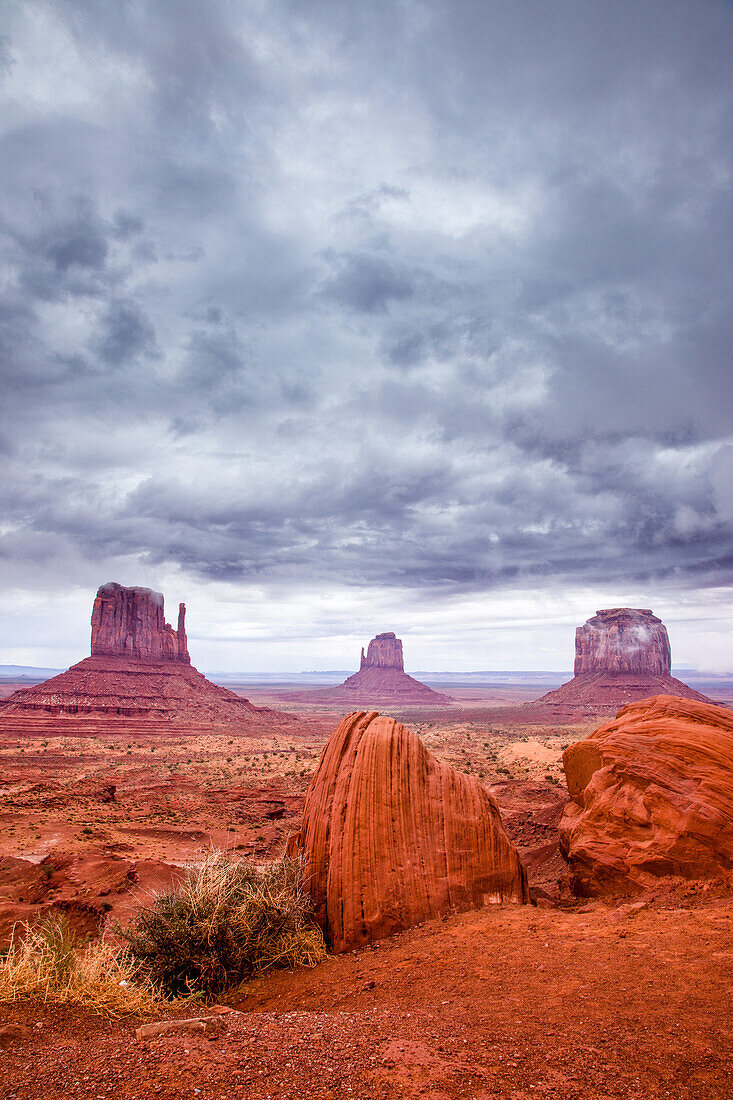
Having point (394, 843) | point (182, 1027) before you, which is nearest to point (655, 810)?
point (394, 843)

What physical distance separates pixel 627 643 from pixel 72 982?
421 ft

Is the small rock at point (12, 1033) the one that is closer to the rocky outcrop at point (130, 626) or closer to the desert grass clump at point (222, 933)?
the desert grass clump at point (222, 933)

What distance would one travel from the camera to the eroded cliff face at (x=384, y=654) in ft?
606

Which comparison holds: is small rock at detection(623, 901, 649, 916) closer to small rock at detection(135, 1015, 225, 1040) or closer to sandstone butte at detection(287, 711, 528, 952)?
sandstone butte at detection(287, 711, 528, 952)

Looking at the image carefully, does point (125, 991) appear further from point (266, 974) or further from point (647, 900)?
point (647, 900)

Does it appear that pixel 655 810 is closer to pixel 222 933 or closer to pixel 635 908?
pixel 635 908

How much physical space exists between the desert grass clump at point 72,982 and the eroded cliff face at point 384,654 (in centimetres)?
17941

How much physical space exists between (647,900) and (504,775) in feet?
79.8

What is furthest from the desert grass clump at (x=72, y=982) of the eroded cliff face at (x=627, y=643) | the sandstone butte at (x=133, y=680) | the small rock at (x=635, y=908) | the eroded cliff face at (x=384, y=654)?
the eroded cliff face at (x=384, y=654)

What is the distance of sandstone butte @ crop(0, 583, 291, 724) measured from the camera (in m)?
76.2

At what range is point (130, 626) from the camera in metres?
96.7

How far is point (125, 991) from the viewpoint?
7.14 m

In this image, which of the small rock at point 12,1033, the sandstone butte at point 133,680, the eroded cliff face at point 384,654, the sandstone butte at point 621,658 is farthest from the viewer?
the eroded cliff face at point 384,654

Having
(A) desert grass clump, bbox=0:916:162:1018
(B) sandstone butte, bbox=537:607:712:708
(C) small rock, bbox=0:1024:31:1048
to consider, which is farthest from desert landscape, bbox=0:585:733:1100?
(B) sandstone butte, bbox=537:607:712:708
